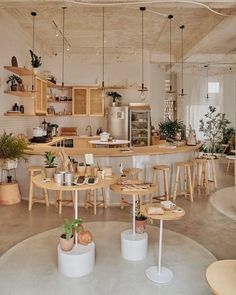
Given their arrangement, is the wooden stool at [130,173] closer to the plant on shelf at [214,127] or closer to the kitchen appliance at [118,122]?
the kitchen appliance at [118,122]

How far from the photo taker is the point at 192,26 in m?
6.63

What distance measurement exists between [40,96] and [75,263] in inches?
206

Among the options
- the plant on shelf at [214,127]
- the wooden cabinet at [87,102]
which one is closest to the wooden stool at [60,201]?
the wooden cabinet at [87,102]

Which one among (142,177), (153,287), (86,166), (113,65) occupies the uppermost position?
(113,65)

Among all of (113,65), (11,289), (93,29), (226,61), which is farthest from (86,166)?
(226,61)

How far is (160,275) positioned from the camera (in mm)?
2920

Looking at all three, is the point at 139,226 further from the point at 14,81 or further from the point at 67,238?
the point at 14,81

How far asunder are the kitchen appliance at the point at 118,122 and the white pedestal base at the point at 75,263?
6044 millimetres

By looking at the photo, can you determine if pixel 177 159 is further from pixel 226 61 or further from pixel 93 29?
pixel 226 61

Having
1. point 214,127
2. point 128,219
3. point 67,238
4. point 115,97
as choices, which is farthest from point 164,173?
point 214,127

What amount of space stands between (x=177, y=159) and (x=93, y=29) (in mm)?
3561

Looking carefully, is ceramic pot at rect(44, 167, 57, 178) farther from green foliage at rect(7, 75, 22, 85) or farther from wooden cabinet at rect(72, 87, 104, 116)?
wooden cabinet at rect(72, 87, 104, 116)

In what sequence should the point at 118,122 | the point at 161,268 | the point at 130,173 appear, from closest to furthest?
the point at 161,268, the point at 130,173, the point at 118,122

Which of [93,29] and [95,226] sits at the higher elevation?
[93,29]
